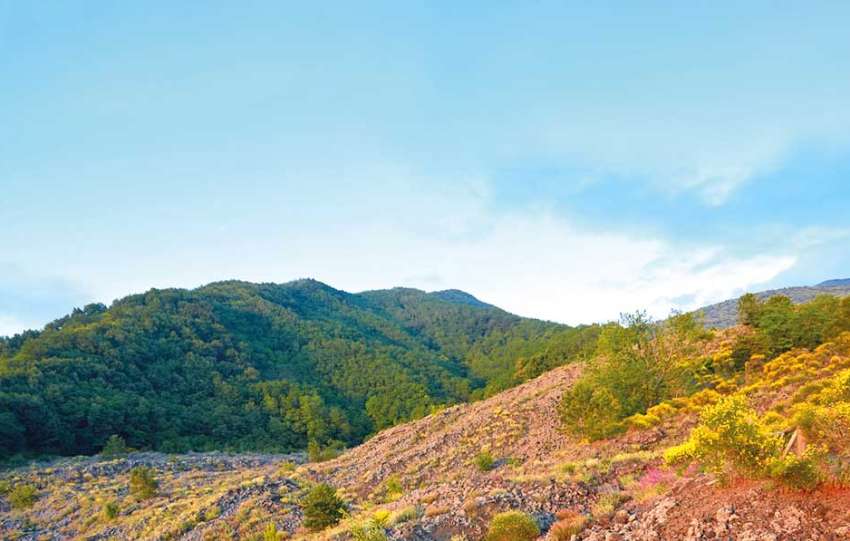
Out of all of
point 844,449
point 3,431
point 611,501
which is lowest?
point 611,501

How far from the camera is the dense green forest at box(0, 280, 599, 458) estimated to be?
205ft

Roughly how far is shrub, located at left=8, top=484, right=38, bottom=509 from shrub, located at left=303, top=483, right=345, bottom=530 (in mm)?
26543

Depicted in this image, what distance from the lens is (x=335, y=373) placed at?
12056 cm

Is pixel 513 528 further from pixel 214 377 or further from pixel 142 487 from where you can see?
pixel 214 377

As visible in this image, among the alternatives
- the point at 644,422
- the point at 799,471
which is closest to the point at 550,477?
the point at 799,471

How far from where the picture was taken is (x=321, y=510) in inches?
675

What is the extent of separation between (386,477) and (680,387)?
17.5 m

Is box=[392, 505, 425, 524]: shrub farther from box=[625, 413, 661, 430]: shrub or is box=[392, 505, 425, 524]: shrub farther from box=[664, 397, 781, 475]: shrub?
box=[625, 413, 661, 430]: shrub

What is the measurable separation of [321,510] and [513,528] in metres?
9.20

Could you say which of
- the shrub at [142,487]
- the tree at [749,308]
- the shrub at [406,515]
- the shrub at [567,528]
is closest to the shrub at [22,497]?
the shrub at [142,487]

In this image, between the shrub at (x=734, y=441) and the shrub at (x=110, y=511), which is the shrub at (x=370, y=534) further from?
the shrub at (x=110, y=511)

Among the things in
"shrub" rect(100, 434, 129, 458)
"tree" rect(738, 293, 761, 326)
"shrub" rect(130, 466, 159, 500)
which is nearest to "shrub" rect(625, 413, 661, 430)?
"tree" rect(738, 293, 761, 326)

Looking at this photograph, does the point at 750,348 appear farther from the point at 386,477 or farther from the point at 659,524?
the point at 659,524

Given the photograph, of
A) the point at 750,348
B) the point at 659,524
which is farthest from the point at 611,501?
the point at 750,348
